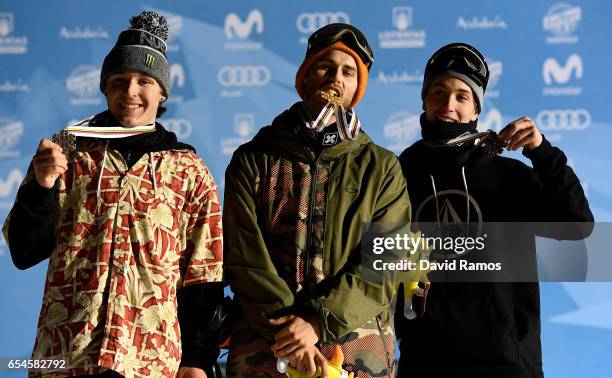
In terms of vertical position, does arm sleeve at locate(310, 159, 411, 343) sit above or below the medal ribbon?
below

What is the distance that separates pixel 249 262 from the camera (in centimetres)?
210

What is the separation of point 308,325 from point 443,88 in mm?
786

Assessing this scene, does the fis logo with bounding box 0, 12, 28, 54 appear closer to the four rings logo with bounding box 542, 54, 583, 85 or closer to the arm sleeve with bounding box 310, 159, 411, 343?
the four rings logo with bounding box 542, 54, 583, 85

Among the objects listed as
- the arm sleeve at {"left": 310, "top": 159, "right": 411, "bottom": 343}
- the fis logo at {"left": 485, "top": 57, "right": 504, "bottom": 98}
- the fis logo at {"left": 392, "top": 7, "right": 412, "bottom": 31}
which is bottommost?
the arm sleeve at {"left": 310, "top": 159, "right": 411, "bottom": 343}

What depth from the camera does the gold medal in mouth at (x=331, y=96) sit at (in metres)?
2.28

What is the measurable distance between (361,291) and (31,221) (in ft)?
2.35

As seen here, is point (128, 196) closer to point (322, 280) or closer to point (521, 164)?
point (322, 280)

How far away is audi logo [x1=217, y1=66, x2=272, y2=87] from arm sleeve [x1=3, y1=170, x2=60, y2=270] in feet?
6.06

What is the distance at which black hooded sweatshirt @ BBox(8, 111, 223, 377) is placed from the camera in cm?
199

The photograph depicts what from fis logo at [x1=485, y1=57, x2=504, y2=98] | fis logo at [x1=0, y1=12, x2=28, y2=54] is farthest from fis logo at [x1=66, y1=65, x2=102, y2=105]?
fis logo at [x1=485, y1=57, x2=504, y2=98]

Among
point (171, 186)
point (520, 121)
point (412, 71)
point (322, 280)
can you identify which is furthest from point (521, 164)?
point (412, 71)

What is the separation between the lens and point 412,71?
3.81m

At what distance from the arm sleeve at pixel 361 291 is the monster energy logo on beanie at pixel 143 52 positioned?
575 mm

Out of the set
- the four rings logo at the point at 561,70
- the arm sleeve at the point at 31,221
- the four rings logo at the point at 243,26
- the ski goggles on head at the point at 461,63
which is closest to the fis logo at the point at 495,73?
the four rings logo at the point at 561,70
